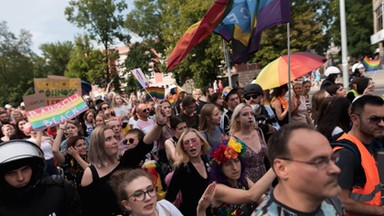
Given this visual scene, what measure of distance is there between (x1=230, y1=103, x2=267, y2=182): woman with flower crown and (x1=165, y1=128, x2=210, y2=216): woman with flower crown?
1.86 feet

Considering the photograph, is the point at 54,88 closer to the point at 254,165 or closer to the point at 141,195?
the point at 254,165

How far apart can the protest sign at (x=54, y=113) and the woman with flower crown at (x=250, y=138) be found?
2.98 metres

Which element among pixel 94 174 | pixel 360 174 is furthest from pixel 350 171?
pixel 94 174

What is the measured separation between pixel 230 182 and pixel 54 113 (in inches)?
151

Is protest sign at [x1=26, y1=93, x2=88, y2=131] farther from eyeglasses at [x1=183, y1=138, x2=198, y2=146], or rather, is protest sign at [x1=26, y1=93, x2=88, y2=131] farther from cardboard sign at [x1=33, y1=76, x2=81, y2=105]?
eyeglasses at [x1=183, y1=138, x2=198, y2=146]

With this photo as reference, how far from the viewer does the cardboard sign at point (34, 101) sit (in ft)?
21.5

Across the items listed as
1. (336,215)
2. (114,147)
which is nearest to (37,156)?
(114,147)

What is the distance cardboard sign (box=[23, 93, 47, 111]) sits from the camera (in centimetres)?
654

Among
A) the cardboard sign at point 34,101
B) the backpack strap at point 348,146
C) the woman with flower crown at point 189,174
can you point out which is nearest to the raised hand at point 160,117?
the woman with flower crown at point 189,174

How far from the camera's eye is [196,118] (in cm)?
605

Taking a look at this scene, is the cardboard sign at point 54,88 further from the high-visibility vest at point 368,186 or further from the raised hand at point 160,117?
the high-visibility vest at point 368,186

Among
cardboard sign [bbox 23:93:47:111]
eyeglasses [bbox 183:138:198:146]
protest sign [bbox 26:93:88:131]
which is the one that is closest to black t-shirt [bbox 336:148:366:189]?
eyeglasses [bbox 183:138:198:146]

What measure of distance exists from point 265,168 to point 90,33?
39.4 m

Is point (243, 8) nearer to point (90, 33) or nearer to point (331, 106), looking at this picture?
point (331, 106)
